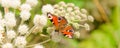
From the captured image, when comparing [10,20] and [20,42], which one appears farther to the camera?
[10,20]

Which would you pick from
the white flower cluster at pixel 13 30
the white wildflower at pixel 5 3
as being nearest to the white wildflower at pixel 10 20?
the white flower cluster at pixel 13 30

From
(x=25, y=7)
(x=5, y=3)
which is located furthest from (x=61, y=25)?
(x=5, y=3)

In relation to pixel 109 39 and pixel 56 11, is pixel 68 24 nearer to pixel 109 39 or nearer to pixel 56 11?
pixel 56 11

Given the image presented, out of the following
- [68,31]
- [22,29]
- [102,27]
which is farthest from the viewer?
[102,27]

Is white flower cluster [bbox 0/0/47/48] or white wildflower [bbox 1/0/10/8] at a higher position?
white wildflower [bbox 1/0/10/8]

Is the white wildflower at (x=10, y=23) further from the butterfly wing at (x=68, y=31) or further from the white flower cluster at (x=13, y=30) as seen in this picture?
the butterfly wing at (x=68, y=31)

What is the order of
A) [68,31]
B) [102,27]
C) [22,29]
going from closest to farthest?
[68,31] → [22,29] → [102,27]

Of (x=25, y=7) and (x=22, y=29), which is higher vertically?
(x=25, y=7)

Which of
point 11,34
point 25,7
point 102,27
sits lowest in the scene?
point 102,27

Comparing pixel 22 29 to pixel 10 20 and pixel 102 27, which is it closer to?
pixel 10 20

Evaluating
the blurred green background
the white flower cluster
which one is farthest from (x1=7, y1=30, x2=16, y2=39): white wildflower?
the blurred green background

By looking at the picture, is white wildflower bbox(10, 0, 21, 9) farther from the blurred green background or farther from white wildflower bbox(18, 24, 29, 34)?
the blurred green background
